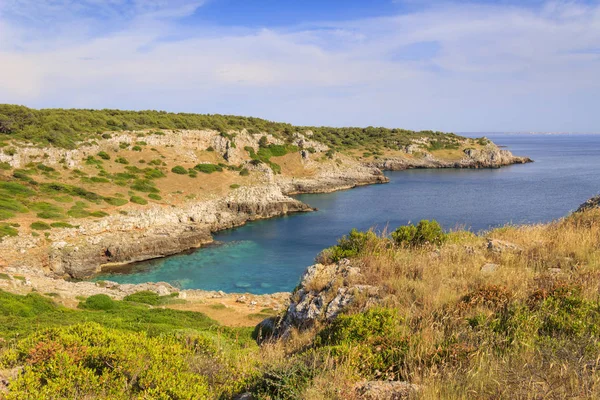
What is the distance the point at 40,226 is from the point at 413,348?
3844cm

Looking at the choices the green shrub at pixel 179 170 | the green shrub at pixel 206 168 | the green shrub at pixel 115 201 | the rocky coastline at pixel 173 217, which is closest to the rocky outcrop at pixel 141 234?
the rocky coastline at pixel 173 217

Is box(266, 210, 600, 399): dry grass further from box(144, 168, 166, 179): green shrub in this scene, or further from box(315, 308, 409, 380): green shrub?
box(144, 168, 166, 179): green shrub

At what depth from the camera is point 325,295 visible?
29.6ft

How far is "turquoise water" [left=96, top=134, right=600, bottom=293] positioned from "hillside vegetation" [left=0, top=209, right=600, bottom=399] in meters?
5.91

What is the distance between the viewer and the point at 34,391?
512 cm

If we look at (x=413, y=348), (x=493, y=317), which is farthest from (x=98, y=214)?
(x=493, y=317)

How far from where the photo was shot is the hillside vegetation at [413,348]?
427cm

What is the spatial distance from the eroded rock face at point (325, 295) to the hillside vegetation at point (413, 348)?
162 mm

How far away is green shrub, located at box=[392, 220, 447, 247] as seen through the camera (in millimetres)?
11422

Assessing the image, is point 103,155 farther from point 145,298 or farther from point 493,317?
point 493,317

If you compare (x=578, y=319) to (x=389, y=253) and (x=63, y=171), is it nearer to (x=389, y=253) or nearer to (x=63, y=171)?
(x=389, y=253)

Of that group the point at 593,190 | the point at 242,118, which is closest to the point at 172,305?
the point at 593,190

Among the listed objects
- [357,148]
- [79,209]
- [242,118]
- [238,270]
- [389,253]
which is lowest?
[238,270]

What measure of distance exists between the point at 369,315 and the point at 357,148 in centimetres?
11108
